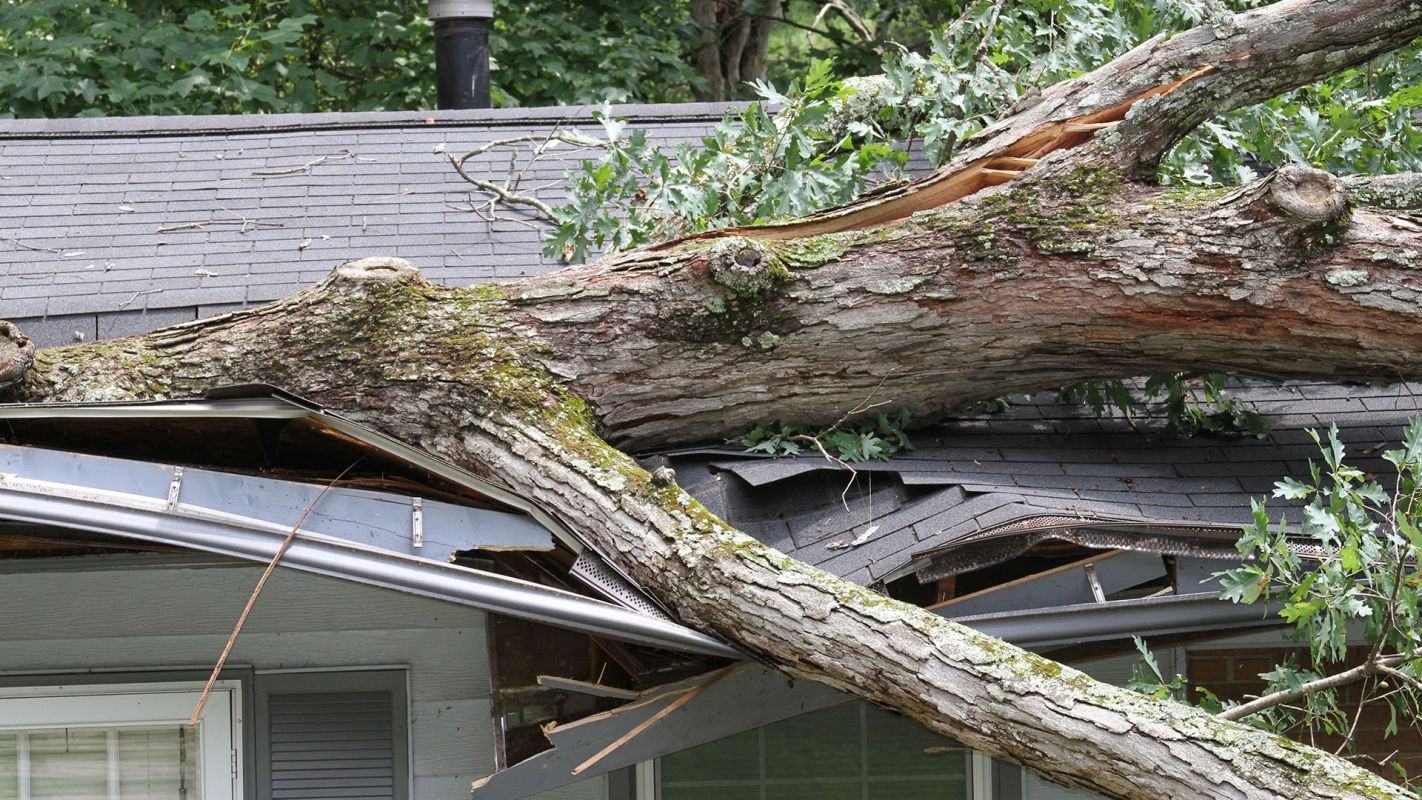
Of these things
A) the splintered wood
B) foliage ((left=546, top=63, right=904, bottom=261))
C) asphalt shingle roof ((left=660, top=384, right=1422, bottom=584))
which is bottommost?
asphalt shingle roof ((left=660, top=384, right=1422, bottom=584))

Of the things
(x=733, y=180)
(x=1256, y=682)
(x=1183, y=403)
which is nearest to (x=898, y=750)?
(x=1256, y=682)

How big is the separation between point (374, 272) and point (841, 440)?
1.37 meters

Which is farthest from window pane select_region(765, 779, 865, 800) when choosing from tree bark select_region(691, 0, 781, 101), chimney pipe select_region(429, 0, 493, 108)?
tree bark select_region(691, 0, 781, 101)

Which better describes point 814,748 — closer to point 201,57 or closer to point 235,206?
point 235,206

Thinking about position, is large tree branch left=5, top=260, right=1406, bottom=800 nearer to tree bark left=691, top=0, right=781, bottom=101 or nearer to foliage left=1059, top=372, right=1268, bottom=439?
foliage left=1059, top=372, right=1268, bottom=439

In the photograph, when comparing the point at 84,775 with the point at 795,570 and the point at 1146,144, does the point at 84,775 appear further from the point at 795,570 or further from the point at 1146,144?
the point at 1146,144

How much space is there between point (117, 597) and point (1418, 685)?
371cm

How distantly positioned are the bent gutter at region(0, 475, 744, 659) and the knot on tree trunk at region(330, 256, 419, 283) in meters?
0.83

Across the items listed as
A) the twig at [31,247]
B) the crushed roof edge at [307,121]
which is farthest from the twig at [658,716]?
the crushed roof edge at [307,121]

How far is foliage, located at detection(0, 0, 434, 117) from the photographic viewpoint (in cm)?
1040

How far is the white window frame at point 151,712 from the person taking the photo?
4480 mm

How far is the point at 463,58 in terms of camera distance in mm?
8086

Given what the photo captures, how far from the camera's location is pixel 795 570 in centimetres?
337

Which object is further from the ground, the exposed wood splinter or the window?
the exposed wood splinter
